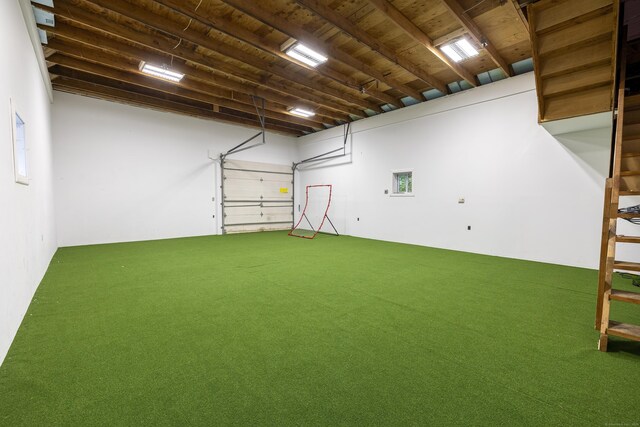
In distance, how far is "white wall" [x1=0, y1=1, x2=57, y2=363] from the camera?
2053mm

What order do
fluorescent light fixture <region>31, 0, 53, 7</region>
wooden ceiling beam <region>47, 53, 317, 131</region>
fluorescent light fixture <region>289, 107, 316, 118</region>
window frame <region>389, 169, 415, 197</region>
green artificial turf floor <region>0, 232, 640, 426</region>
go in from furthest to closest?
fluorescent light fixture <region>289, 107, 316, 118</region>
window frame <region>389, 169, 415, 197</region>
wooden ceiling beam <region>47, 53, 317, 131</region>
fluorescent light fixture <region>31, 0, 53, 7</region>
green artificial turf floor <region>0, 232, 640, 426</region>

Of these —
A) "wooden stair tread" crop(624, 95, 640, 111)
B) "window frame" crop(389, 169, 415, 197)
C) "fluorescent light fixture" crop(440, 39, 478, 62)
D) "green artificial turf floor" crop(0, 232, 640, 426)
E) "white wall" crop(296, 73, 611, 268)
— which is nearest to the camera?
"green artificial turf floor" crop(0, 232, 640, 426)

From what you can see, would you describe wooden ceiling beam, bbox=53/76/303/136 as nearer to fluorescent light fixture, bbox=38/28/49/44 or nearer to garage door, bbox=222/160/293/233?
garage door, bbox=222/160/293/233

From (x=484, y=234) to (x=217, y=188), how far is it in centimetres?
700

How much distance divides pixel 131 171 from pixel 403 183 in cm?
673

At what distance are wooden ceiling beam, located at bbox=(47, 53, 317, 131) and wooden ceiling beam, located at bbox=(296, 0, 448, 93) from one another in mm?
3564

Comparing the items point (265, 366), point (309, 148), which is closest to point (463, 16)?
point (265, 366)

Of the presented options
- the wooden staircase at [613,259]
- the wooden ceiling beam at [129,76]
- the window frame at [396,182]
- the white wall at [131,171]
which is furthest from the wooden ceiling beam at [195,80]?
the wooden staircase at [613,259]

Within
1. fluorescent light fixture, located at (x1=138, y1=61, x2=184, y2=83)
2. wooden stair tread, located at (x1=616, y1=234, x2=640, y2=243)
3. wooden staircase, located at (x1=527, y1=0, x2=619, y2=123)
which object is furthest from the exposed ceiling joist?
wooden stair tread, located at (x1=616, y1=234, x2=640, y2=243)

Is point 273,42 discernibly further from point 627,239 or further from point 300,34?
point 627,239

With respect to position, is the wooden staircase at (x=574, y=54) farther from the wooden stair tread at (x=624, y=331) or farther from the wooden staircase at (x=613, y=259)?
the wooden stair tread at (x=624, y=331)

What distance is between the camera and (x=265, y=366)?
1811 mm

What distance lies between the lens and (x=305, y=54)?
4.50 metres

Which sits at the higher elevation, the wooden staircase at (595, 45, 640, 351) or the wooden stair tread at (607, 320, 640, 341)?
the wooden staircase at (595, 45, 640, 351)
